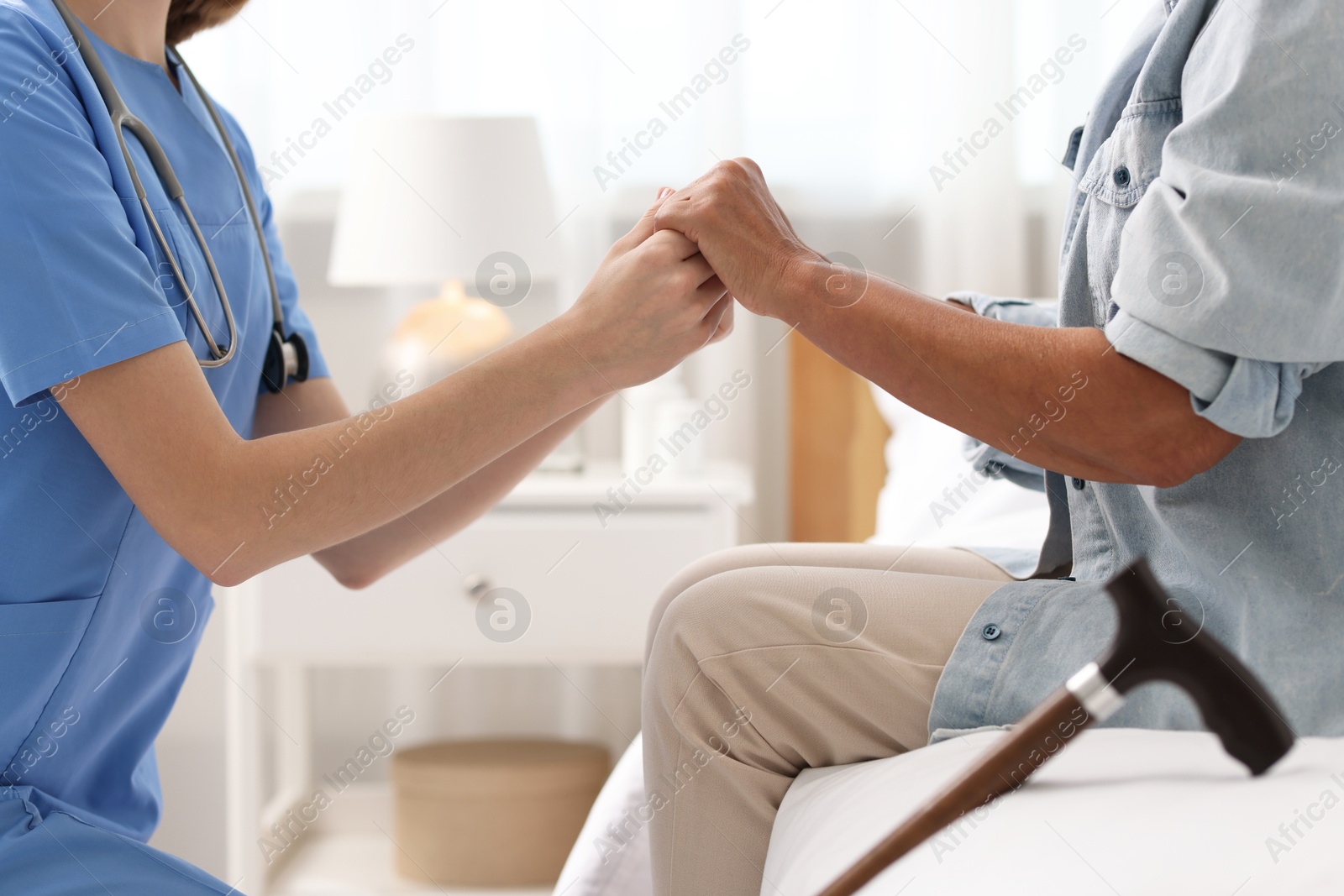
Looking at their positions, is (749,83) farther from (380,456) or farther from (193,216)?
(380,456)

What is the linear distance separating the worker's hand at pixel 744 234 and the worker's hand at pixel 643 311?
22 millimetres

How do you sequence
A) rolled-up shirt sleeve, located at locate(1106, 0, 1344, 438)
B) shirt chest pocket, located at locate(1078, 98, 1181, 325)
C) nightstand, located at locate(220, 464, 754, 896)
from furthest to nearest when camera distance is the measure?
nightstand, located at locate(220, 464, 754, 896) < shirt chest pocket, located at locate(1078, 98, 1181, 325) < rolled-up shirt sleeve, located at locate(1106, 0, 1344, 438)

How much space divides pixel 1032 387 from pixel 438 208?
1136 millimetres

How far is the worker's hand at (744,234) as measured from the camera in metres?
0.76

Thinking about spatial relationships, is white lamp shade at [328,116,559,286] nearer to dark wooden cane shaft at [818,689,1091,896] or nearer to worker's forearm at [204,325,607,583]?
worker's forearm at [204,325,607,583]

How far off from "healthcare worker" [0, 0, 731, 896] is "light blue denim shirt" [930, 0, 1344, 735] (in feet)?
1.02

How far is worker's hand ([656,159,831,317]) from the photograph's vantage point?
76 cm

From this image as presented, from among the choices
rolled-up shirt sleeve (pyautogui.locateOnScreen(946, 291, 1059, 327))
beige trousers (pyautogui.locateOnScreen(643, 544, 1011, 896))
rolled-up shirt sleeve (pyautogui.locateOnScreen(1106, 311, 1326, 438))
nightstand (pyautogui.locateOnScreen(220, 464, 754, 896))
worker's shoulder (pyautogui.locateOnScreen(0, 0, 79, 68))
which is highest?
worker's shoulder (pyautogui.locateOnScreen(0, 0, 79, 68))

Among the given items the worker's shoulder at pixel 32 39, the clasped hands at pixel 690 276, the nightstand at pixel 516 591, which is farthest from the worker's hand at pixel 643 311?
the nightstand at pixel 516 591

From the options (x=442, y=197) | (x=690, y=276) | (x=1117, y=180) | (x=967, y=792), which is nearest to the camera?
(x=967, y=792)

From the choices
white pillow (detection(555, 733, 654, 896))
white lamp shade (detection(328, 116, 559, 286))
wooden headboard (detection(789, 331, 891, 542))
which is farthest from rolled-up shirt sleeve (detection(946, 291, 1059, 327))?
wooden headboard (detection(789, 331, 891, 542))

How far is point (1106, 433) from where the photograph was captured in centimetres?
62

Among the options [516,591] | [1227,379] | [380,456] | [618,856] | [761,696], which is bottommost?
[516,591]

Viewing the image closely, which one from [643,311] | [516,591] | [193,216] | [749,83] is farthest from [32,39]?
[749,83]
